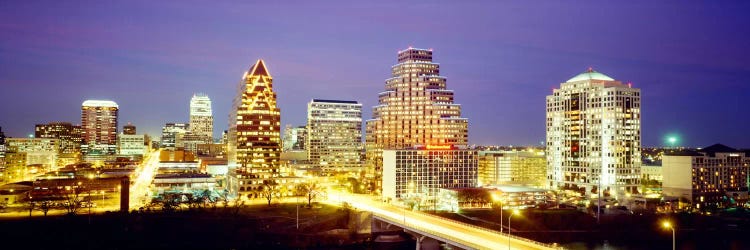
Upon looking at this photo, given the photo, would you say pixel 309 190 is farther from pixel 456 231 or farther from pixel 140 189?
pixel 456 231

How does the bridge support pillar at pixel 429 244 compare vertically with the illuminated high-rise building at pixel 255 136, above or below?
below

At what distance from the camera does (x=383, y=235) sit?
94.4 metres

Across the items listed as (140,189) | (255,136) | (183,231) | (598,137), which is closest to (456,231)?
(183,231)

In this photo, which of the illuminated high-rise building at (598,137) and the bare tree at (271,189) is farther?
the illuminated high-rise building at (598,137)

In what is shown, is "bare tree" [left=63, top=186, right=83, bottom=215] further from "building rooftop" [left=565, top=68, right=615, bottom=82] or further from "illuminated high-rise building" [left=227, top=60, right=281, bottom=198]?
"building rooftop" [left=565, top=68, right=615, bottom=82]

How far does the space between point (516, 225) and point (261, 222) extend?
40.0 meters

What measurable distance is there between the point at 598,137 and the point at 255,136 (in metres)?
72.4

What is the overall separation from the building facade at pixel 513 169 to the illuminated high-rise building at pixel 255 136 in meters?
58.8

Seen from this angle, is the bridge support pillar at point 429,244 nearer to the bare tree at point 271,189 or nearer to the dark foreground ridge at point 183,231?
the dark foreground ridge at point 183,231

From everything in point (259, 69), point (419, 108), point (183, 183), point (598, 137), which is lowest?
point (183, 183)

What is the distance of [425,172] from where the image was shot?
129875 millimetres

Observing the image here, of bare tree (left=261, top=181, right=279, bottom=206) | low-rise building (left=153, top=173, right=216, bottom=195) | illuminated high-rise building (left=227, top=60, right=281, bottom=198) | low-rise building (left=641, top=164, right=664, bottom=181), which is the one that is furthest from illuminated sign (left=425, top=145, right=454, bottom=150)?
low-rise building (left=641, top=164, right=664, bottom=181)

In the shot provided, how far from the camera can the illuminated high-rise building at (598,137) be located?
13562 cm

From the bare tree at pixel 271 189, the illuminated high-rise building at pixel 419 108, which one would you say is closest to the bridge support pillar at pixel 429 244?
the bare tree at pixel 271 189
